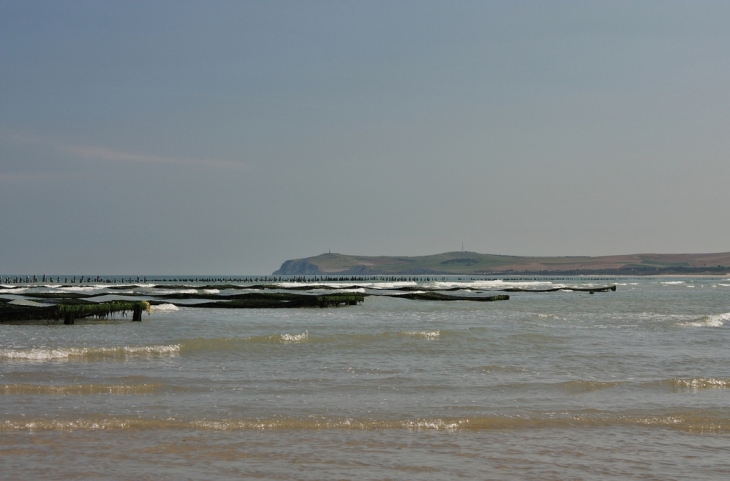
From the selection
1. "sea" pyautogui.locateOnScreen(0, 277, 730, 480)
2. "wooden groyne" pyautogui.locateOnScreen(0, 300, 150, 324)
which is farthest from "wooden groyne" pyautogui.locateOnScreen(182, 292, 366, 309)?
"sea" pyautogui.locateOnScreen(0, 277, 730, 480)

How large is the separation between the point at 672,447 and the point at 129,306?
33663mm

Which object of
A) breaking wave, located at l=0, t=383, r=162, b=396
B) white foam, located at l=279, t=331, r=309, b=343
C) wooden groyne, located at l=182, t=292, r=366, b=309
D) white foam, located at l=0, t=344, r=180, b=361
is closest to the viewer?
breaking wave, located at l=0, t=383, r=162, b=396

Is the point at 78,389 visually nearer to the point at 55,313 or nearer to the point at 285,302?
the point at 55,313

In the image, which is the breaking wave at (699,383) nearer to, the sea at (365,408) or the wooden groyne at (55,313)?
the sea at (365,408)

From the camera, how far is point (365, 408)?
13141 mm

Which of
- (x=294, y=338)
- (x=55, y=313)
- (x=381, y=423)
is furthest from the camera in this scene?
(x=55, y=313)

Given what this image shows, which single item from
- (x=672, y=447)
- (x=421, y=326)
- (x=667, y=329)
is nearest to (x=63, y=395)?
(x=672, y=447)

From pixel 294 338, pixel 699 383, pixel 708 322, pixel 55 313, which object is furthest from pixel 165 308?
pixel 699 383

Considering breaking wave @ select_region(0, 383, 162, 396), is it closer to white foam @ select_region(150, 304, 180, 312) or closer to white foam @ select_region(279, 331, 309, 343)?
white foam @ select_region(279, 331, 309, 343)

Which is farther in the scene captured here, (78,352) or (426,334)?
(426,334)

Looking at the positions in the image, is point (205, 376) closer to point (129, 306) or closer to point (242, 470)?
point (242, 470)

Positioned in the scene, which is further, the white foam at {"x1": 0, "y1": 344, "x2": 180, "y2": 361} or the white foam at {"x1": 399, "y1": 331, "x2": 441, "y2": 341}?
the white foam at {"x1": 399, "y1": 331, "x2": 441, "y2": 341}

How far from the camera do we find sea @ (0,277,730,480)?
949cm

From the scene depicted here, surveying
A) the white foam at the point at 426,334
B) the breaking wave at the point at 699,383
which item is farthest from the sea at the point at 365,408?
the white foam at the point at 426,334
